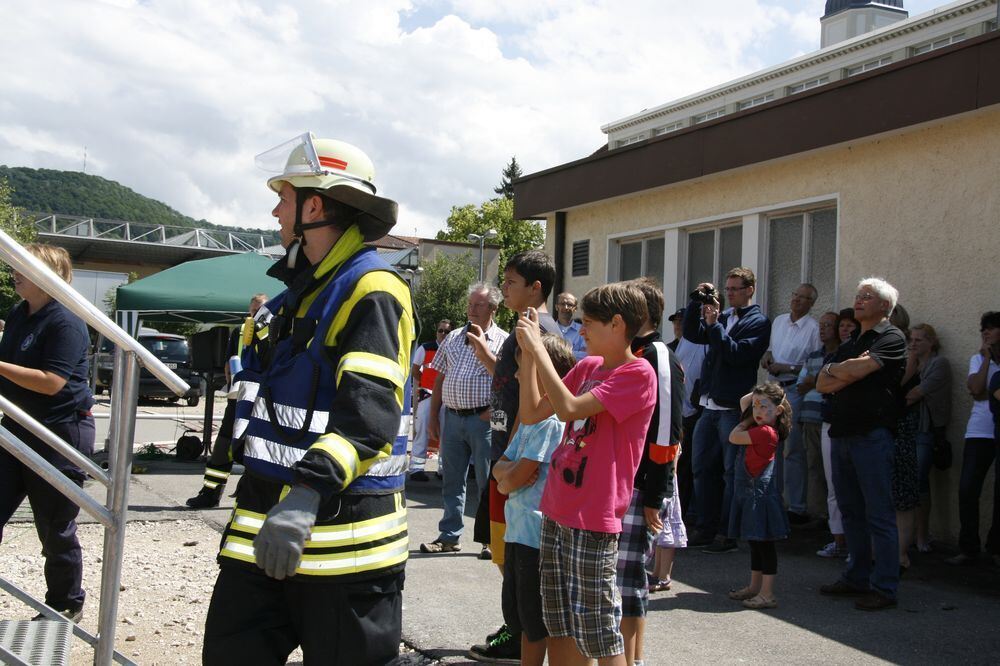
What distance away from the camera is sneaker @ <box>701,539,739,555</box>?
7246mm

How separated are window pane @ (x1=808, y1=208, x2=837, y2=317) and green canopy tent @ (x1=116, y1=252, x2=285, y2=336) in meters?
7.18

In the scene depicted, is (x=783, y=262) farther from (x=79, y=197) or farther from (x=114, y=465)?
(x=79, y=197)

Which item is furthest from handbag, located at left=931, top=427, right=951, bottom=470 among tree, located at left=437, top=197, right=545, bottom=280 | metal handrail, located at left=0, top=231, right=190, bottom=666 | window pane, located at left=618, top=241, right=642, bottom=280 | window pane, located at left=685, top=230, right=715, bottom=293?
tree, located at left=437, top=197, right=545, bottom=280

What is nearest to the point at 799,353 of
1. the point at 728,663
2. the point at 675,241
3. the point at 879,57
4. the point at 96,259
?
the point at 675,241

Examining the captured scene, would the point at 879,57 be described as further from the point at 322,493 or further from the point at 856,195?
the point at 322,493

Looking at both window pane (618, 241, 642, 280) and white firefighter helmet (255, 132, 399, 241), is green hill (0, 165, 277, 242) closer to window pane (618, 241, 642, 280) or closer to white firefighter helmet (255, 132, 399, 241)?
window pane (618, 241, 642, 280)

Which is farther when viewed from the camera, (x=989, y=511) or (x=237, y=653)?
(x=989, y=511)

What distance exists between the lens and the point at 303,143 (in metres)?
2.89

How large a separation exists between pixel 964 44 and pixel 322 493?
6.63 metres

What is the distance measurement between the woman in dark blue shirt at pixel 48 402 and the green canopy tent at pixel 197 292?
795cm

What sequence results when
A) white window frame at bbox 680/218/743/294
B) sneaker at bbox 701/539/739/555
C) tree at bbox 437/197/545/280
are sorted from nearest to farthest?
1. sneaker at bbox 701/539/739/555
2. white window frame at bbox 680/218/743/294
3. tree at bbox 437/197/545/280

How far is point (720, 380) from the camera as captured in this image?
7.29 metres

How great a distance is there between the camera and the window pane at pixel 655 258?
429 inches

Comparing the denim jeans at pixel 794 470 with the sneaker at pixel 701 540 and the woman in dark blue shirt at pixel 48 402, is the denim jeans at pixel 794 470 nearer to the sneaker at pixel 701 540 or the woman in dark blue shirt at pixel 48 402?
the sneaker at pixel 701 540
